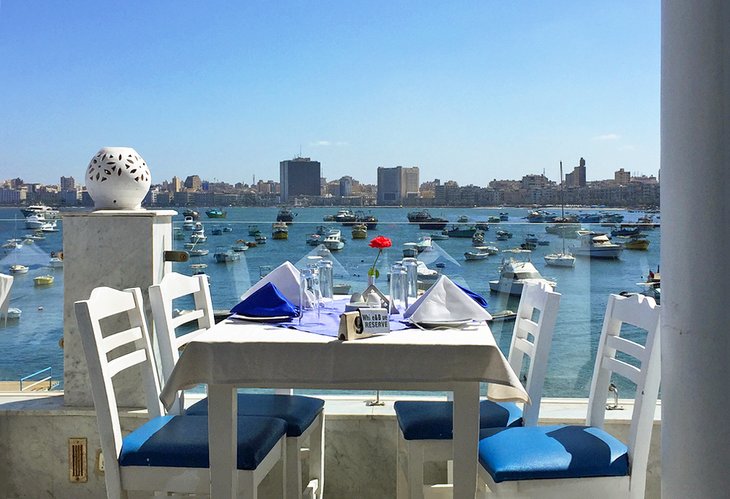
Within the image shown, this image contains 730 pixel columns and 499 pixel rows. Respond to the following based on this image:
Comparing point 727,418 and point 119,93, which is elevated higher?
point 119,93

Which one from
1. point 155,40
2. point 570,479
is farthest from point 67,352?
point 155,40

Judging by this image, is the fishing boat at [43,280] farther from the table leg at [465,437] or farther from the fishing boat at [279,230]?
the table leg at [465,437]

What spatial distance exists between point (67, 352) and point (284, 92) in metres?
29.1

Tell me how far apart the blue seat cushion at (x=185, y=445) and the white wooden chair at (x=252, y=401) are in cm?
22

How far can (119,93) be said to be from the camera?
32.3 m

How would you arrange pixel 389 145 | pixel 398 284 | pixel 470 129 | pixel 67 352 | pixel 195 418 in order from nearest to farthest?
1. pixel 195 418
2. pixel 398 284
3. pixel 67 352
4. pixel 470 129
5. pixel 389 145

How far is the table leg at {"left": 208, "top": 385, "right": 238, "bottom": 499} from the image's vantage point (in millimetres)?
1977

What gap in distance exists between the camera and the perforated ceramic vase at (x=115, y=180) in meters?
2.95

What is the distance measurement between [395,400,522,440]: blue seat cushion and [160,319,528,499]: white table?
0.28m

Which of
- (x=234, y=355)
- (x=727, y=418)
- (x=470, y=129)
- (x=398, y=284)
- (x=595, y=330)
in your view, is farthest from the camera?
(x=470, y=129)

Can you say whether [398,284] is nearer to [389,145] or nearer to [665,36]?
[665,36]

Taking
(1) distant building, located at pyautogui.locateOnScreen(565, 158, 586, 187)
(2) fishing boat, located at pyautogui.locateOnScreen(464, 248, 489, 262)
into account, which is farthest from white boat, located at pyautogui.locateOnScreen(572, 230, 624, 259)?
(1) distant building, located at pyautogui.locateOnScreen(565, 158, 586, 187)

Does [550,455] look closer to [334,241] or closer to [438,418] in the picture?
[438,418]

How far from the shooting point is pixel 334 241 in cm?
329
